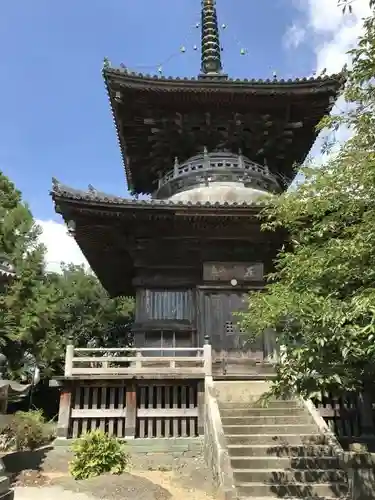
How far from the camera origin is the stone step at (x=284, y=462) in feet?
29.6

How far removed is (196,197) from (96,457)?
9109 millimetres

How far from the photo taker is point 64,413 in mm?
11609

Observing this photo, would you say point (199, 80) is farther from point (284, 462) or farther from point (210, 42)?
point (284, 462)

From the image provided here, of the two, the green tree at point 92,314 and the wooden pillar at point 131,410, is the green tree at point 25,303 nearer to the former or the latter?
the green tree at point 92,314

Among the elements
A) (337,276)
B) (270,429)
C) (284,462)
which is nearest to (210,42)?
(270,429)

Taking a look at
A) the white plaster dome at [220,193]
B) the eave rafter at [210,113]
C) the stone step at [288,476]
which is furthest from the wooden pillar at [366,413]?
the eave rafter at [210,113]

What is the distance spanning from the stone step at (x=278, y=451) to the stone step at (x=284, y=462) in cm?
15

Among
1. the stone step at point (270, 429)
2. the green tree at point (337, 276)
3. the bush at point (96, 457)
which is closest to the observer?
the green tree at point (337, 276)

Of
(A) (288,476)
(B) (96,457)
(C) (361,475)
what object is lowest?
(A) (288,476)

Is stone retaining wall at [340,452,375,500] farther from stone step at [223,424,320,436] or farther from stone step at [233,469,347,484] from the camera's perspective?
stone step at [223,424,320,436]

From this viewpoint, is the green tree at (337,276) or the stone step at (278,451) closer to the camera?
the green tree at (337,276)

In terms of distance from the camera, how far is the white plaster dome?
52.6ft

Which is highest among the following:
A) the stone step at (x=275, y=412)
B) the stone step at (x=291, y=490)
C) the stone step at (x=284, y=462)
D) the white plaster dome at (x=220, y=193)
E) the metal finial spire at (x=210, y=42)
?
the metal finial spire at (x=210, y=42)

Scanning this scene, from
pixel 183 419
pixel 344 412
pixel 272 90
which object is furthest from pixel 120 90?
pixel 344 412
